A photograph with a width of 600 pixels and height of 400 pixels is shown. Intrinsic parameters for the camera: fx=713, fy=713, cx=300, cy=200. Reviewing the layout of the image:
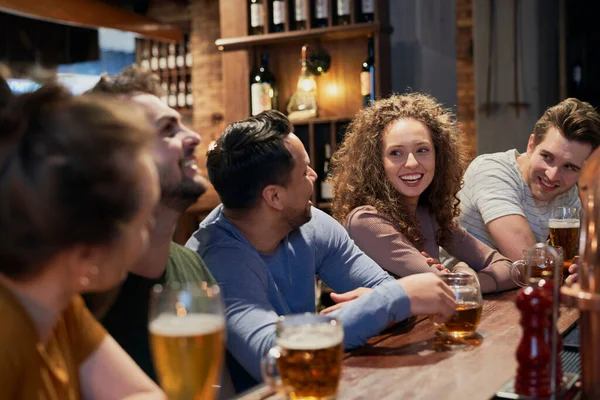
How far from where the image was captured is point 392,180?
238 centimetres

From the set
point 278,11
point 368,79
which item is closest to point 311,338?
point 368,79

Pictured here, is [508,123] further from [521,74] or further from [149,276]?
[149,276]

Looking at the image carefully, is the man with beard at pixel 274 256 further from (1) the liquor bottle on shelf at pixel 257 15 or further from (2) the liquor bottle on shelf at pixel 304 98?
(1) the liquor bottle on shelf at pixel 257 15

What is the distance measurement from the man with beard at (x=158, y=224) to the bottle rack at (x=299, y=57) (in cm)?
259

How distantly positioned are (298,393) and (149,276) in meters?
0.59

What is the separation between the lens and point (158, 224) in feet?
5.08

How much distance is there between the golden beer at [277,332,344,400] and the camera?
100 cm

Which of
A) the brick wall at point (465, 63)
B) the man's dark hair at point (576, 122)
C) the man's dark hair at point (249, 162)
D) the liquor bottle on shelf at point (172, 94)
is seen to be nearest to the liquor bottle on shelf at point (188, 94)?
the liquor bottle on shelf at point (172, 94)

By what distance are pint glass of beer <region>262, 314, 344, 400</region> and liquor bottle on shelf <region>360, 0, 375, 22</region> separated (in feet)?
11.1

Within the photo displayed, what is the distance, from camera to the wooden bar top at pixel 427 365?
1147mm

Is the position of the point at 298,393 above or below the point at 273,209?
below

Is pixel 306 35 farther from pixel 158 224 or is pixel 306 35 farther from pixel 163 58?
pixel 163 58

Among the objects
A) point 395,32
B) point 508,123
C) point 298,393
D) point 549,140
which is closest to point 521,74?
point 508,123

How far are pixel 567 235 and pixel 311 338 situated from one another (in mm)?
1387
